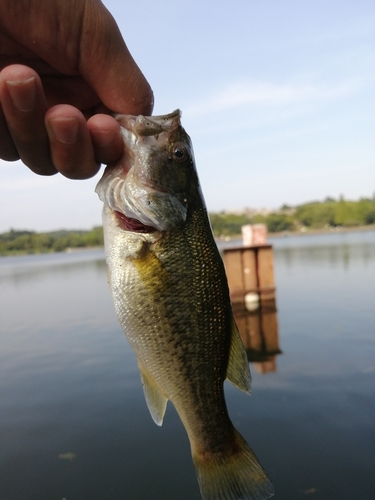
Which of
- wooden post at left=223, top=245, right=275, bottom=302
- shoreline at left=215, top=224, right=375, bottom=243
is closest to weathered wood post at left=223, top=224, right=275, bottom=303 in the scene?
wooden post at left=223, top=245, right=275, bottom=302

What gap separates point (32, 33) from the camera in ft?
7.54

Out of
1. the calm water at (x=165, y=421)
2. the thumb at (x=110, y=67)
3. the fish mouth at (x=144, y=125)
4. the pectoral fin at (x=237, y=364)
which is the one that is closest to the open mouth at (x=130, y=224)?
the fish mouth at (x=144, y=125)

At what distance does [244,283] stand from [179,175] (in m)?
12.9

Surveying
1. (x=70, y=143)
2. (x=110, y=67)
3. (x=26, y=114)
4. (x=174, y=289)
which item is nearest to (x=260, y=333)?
(x=174, y=289)

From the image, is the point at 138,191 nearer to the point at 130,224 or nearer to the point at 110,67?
the point at 130,224

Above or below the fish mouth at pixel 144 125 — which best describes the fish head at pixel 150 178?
below

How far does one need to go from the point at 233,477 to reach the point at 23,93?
218 centimetres

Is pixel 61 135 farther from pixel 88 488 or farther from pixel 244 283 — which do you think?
pixel 244 283

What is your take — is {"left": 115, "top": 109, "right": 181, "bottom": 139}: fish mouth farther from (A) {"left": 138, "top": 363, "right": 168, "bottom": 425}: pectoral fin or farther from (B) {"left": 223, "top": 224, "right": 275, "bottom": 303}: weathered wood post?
(B) {"left": 223, "top": 224, "right": 275, "bottom": 303}: weathered wood post

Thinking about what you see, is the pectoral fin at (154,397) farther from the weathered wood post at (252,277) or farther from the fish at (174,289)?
the weathered wood post at (252,277)

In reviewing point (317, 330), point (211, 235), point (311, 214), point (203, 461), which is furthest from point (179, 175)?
point (311, 214)

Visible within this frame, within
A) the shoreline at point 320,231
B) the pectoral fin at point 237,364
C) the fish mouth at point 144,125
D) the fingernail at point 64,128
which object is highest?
the fish mouth at point 144,125

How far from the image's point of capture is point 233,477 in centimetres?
233

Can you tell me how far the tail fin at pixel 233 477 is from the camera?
2258 mm
